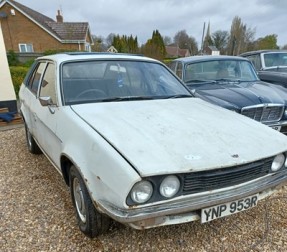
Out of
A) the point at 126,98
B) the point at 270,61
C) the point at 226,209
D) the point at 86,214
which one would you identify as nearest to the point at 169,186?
the point at 226,209

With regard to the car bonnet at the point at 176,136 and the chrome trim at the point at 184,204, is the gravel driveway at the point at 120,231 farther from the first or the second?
the car bonnet at the point at 176,136

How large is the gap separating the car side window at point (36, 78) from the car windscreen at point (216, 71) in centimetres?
294

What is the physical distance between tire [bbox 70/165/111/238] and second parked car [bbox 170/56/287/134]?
2.34 m

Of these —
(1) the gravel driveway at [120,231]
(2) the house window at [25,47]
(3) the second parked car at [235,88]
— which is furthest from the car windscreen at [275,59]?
(2) the house window at [25,47]

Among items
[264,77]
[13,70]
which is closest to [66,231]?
[264,77]

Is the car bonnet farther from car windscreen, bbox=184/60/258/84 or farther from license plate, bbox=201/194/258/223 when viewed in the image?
car windscreen, bbox=184/60/258/84

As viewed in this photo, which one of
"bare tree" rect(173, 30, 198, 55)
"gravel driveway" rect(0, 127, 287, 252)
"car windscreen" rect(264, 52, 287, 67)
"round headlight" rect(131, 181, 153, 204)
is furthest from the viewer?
"bare tree" rect(173, 30, 198, 55)

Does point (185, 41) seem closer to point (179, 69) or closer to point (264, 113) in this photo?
point (179, 69)

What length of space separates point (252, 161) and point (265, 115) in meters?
2.60

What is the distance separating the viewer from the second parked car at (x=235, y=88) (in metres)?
4.04

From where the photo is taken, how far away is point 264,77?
21.7 feet

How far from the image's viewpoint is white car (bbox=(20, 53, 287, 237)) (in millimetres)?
1682

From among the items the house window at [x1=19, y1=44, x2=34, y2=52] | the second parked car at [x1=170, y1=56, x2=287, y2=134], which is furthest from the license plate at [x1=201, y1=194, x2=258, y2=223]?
the house window at [x1=19, y1=44, x2=34, y2=52]

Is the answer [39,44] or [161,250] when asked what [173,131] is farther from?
[39,44]
